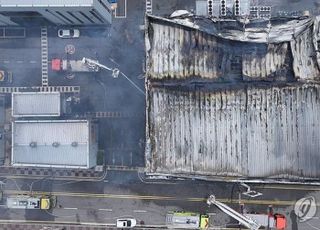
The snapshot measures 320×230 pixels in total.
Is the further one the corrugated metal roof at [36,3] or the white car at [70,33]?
the white car at [70,33]

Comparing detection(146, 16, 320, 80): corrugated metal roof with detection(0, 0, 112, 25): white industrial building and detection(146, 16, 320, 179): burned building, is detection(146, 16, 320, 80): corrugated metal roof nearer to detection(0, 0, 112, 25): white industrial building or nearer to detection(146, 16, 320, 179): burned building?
detection(146, 16, 320, 179): burned building

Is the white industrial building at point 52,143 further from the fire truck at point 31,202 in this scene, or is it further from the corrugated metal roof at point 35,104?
the fire truck at point 31,202

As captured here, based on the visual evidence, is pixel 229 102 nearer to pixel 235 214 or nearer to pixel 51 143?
pixel 235 214

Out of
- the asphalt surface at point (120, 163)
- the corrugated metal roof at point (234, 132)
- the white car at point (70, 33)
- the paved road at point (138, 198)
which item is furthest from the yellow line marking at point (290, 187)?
the white car at point (70, 33)

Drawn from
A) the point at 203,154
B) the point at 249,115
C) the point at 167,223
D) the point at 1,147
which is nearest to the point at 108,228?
the point at 167,223

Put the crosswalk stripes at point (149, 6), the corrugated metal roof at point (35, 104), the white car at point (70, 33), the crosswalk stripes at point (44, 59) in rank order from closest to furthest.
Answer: the corrugated metal roof at point (35, 104) → the crosswalk stripes at point (149, 6) → the white car at point (70, 33) → the crosswalk stripes at point (44, 59)

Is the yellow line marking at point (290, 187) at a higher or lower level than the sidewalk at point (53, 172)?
lower

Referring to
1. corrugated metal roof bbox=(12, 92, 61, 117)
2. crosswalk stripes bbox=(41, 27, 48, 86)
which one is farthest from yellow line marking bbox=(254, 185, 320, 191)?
crosswalk stripes bbox=(41, 27, 48, 86)

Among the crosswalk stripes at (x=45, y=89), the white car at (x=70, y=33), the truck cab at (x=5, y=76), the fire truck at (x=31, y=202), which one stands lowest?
the fire truck at (x=31, y=202)
